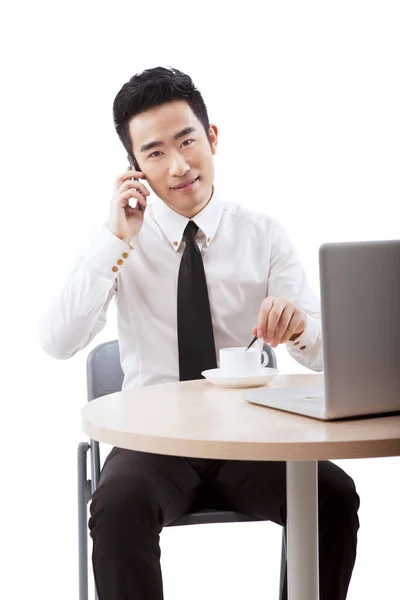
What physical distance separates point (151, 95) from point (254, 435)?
1.32 meters

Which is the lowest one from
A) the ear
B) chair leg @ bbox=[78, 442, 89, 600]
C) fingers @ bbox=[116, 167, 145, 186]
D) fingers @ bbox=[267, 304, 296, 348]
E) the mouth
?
chair leg @ bbox=[78, 442, 89, 600]

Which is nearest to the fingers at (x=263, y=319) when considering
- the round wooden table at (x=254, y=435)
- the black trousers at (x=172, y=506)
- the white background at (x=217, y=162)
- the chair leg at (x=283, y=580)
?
the round wooden table at (x=254, y=435)

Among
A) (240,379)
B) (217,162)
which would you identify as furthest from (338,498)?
(217,162)

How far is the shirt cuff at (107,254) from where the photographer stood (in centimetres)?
216

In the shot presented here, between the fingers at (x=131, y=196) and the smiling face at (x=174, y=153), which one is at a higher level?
the smiling face at (x=174, y=153)

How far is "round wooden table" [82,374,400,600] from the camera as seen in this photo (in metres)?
1.21

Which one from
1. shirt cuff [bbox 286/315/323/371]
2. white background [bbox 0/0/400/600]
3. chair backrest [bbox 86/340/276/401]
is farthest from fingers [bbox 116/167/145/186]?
white background [bbox 0/0/400/600]

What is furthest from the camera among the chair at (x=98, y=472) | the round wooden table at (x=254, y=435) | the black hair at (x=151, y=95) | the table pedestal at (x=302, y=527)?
the black hair at (x=151, y=95)

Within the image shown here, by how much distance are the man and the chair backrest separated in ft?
0.12

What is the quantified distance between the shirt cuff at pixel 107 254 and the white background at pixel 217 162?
1.22 metres

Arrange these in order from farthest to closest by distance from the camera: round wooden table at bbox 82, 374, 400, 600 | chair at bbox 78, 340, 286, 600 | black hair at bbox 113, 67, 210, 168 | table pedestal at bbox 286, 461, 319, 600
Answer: black hair at bbox 113, 67, 210, 168, chair at bbox 78, 340, 286, 600, table pedestal at bbox 286, 461, 319, 600, round wooden table at bbox 82, 374, 400, 600

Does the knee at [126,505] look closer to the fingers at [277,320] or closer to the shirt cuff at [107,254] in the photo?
the fingers at [277,320]

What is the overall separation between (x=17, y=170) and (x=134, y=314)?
135 cm

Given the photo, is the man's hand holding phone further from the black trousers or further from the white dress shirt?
the black trousers
